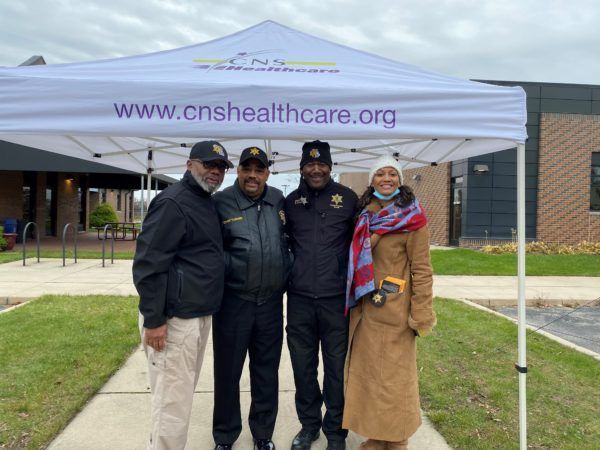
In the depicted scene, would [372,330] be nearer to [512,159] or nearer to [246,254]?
[246,254]

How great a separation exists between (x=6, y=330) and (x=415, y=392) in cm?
512

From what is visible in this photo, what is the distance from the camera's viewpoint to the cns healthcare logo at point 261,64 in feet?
9.32

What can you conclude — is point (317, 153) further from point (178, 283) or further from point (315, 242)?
point (178, 283)

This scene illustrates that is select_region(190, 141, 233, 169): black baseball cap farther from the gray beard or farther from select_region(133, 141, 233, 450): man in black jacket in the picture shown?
the gray beard

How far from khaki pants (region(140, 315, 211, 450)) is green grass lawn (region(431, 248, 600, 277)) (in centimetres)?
944

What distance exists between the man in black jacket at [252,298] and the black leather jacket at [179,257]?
0.16 m

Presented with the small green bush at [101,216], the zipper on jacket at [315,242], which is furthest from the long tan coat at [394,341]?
the small green bush at [101,216]


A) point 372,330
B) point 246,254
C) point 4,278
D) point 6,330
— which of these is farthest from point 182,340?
point 4,278

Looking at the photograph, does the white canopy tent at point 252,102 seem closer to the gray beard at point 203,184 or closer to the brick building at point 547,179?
the gray beard at point 203,184

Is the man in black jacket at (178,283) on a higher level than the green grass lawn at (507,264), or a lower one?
higher

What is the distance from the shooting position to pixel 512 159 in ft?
56.7

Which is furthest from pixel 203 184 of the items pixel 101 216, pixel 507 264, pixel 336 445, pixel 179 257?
pixel 101 216

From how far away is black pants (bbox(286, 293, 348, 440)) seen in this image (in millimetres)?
2859

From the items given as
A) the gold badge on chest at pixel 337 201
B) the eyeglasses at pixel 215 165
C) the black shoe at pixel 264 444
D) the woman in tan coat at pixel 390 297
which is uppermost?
the eyeglasses at pixel 215 165
